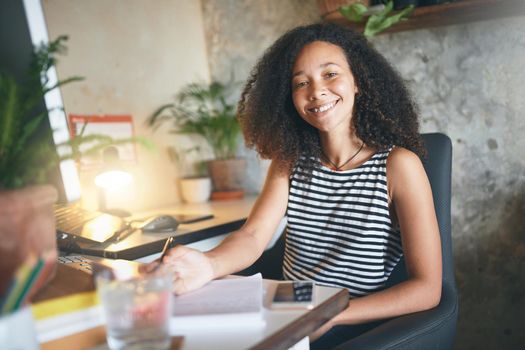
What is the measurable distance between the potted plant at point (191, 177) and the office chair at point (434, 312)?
2.81ft

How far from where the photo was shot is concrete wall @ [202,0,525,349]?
1.82 metres

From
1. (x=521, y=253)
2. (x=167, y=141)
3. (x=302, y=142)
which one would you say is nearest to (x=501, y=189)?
(x=521, y=253)

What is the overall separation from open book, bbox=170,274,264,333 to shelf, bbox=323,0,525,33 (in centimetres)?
132

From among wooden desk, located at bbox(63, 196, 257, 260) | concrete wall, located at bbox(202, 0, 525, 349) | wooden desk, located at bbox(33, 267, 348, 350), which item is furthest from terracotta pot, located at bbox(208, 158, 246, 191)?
wooden desk, located at bbox(33, 267, 348, 350)

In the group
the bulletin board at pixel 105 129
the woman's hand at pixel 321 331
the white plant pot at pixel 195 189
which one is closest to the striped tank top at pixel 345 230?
the woman's hand at pixel 321 331

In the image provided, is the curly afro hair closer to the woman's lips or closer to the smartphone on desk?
the woman's lips

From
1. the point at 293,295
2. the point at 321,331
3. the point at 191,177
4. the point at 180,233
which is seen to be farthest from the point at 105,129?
the point at 293,295

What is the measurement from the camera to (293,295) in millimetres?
816

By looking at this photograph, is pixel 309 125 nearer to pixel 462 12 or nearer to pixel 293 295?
pixel 462 12

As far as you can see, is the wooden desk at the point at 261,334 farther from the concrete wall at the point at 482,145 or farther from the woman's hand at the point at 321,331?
the concrete wall at the point at 482,145

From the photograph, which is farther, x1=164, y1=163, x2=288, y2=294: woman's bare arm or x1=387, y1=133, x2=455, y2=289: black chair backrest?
x1=387, y1=133, x2=455, y2=289: black chair backrest

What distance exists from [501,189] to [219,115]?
1.33m

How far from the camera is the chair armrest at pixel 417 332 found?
941mm

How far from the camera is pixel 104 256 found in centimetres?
143
